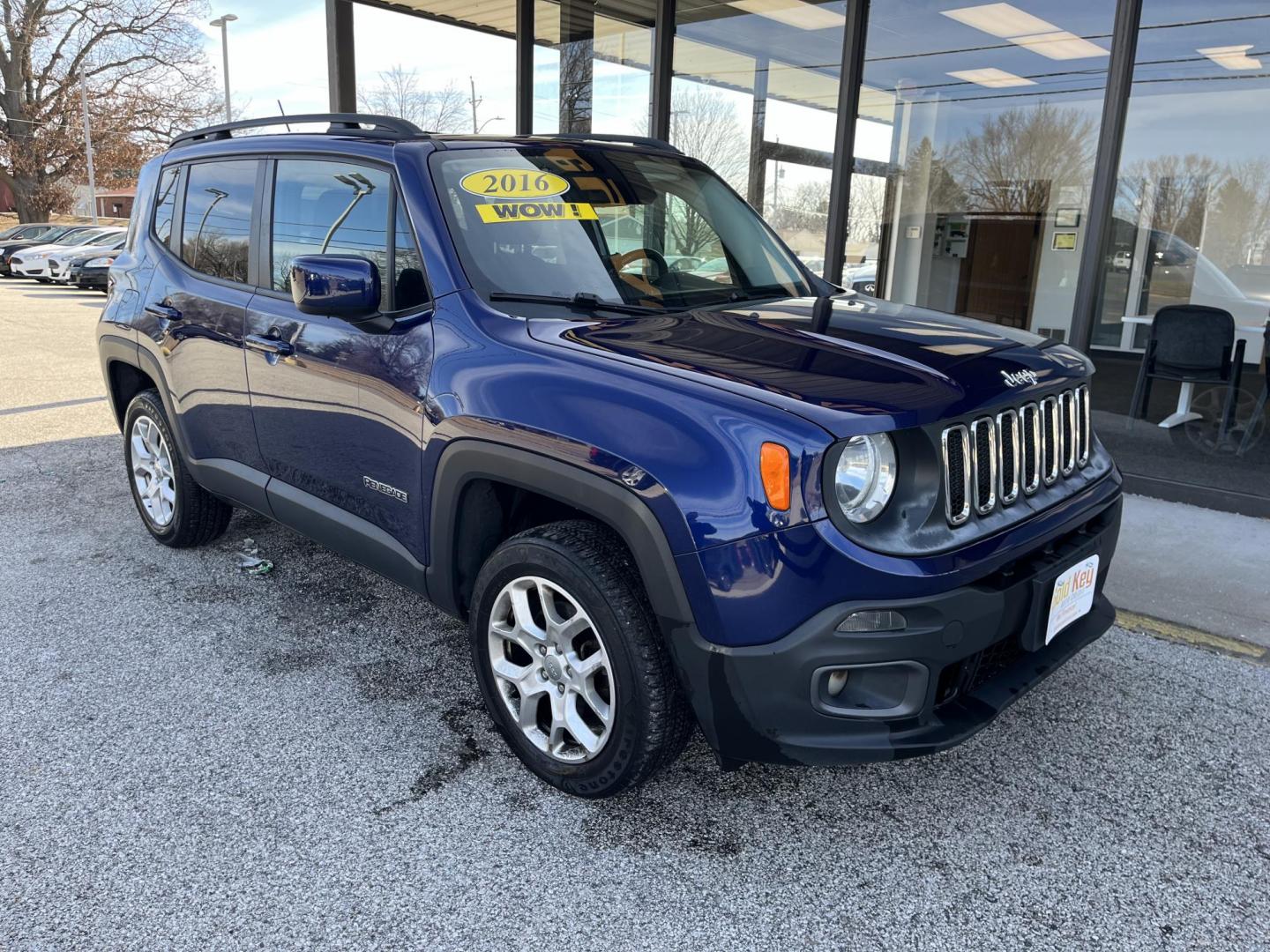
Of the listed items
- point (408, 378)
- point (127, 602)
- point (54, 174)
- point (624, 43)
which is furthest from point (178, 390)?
point (54, 174)

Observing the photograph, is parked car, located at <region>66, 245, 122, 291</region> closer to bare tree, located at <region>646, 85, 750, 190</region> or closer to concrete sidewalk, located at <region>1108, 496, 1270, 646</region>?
bare tree, located at <region>646, 85, 750, 190</region>

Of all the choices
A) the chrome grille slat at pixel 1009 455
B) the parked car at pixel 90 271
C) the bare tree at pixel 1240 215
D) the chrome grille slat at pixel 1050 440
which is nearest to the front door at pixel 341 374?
the chrome grille slat at pixel 1009 455

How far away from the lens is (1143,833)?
8.46ft

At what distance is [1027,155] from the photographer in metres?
7.21

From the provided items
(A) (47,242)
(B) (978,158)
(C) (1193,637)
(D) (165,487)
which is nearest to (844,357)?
(C) (1193,637)

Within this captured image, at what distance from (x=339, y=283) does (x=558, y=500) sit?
3.31ft

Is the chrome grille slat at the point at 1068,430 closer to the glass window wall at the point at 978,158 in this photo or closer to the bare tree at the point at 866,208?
the glass window wall at the point at 978,158

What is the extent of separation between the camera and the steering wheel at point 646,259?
317 cm

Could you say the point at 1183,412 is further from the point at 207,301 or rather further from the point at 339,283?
the point at 207,301

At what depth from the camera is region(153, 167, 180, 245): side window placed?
434 cm

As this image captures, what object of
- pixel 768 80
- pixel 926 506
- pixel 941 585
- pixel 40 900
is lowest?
pixel 40 900

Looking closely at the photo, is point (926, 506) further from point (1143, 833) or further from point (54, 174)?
point (54, 174)

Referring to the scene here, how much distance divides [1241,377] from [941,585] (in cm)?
487

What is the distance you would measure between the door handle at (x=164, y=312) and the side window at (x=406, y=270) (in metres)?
1.59
